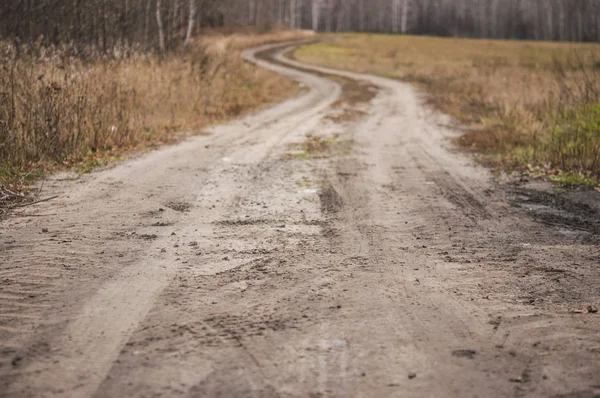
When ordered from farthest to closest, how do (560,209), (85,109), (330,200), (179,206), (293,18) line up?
(293,18), (85,109), (330,200), (560,209), (179,206)

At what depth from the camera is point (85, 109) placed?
9734mm

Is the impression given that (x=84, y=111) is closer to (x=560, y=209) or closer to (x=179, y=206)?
(x=179, y=206)

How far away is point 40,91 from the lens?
8.78 m

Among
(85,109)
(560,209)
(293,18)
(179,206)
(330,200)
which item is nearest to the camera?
(179,206)

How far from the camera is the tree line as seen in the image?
1677 centimetres

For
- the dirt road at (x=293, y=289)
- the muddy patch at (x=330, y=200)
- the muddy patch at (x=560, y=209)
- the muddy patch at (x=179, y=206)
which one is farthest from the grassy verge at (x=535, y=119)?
the muddy patch at (x=179, y=206)

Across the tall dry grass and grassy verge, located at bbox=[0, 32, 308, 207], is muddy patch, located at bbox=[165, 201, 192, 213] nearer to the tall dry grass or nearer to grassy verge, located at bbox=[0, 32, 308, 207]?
grassy verge, located at bbox=[0, 32, 308, 207]

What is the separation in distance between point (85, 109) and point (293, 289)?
23.0 feet

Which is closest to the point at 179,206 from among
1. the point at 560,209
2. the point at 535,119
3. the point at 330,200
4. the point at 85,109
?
the point at 330,200

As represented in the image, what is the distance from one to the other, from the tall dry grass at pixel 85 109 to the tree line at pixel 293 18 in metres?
1.47

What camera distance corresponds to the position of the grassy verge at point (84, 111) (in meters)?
8.06

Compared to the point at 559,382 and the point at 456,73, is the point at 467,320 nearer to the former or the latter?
the point at 559,382

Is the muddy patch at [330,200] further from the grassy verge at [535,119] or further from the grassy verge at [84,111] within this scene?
the grassy verge at [84,111]

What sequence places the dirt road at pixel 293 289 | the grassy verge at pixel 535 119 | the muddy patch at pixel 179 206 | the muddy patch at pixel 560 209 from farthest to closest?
the grassy verge at pixel 535 119 < the muddy patch at pixel 179 206 < the muddy patch at pixel 560 209 < the dirt road at pixel 293 289
